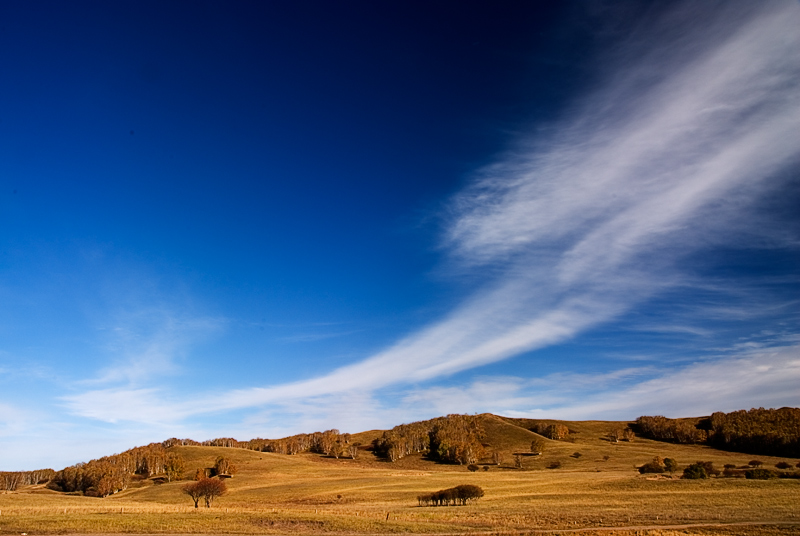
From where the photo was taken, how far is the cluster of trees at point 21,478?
15388cm

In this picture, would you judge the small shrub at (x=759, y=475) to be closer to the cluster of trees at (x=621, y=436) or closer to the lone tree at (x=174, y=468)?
the cluster of trees at (x=621, y=436)

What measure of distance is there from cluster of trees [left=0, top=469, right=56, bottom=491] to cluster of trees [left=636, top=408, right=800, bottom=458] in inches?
8897

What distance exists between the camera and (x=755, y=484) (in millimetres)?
64125

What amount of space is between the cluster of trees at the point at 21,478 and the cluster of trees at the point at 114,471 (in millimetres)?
22507

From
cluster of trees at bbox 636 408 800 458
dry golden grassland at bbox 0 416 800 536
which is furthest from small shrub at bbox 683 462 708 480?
cluster of trees at bbox 636 408 800 458

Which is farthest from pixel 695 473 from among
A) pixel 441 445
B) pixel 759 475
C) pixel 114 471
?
pixel 114 471

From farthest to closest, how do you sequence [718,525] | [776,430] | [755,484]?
1. [776,430]
2. [755,484]
3. [718,525]

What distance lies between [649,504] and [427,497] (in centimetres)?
2710

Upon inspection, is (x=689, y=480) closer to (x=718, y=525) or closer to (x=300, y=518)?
(x=718, y=525)

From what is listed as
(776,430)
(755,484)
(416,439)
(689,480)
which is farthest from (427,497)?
(776,430)

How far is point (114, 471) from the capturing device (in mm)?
131625

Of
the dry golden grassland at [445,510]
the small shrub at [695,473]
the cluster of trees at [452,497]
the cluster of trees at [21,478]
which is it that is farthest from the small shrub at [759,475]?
the cluster of trees at [21,478]

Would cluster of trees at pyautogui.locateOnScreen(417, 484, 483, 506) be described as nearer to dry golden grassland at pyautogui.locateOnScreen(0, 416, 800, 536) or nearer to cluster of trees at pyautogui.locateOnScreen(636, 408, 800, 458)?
dry golden grassland at pyautogui.locateOnScreen(0, 416, 800, 536)

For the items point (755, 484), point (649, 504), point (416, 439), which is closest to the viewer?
point (649, 504)
